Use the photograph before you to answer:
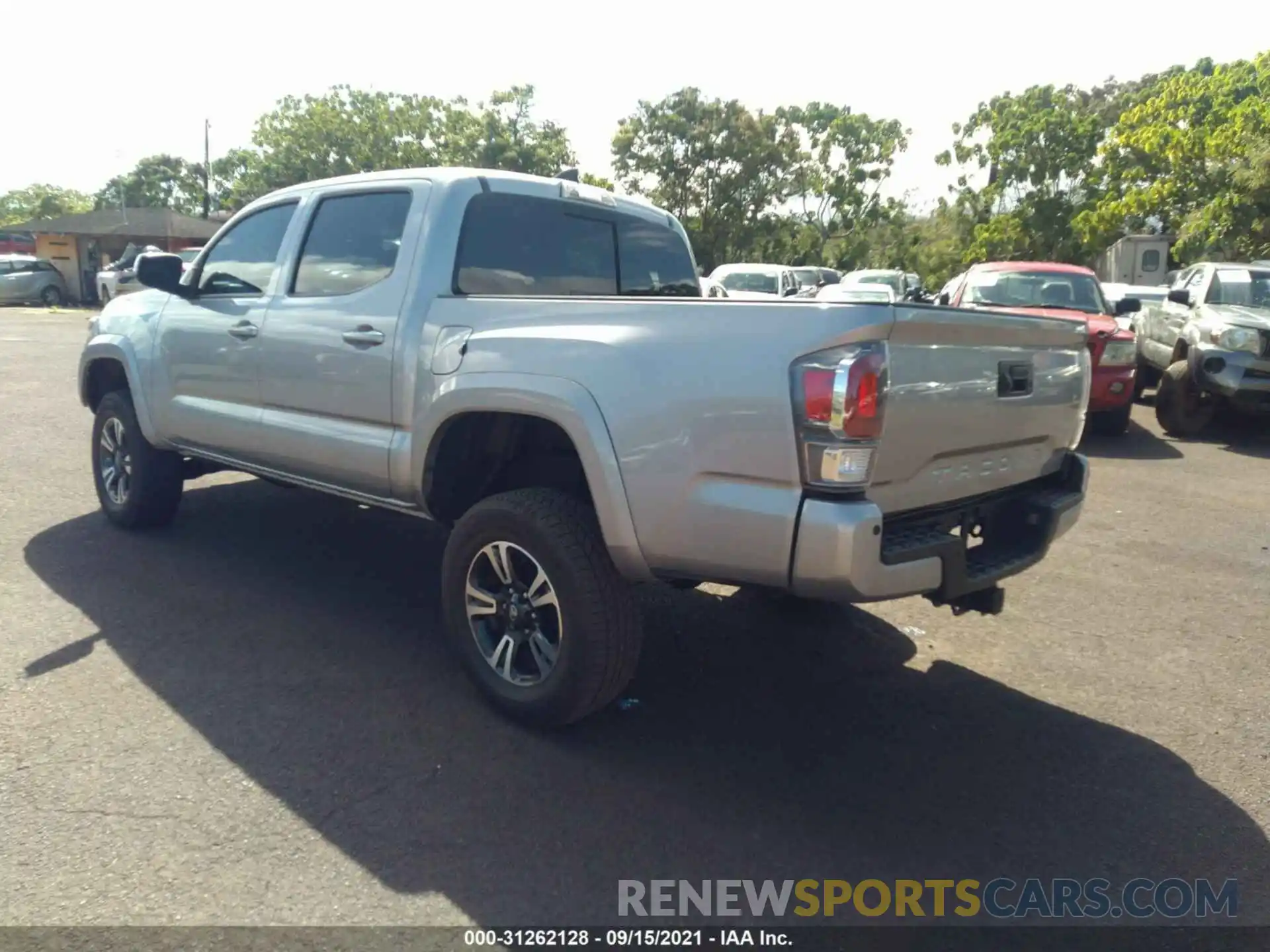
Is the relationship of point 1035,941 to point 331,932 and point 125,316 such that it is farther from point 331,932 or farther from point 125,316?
point 125,316

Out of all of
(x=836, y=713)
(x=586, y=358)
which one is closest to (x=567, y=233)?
(x=586, y=358)

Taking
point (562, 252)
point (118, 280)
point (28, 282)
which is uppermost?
point (562, 252)

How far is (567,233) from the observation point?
4797mm

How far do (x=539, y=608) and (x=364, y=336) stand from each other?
1401mm

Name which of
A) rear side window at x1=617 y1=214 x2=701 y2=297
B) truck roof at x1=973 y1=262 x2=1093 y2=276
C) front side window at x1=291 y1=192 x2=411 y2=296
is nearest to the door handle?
front side window at x1=291 y1=192 x2=411 y2=296

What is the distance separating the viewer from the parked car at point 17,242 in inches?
1939

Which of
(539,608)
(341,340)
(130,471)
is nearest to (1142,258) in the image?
(130,471)

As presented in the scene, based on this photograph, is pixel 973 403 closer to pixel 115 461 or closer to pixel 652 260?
pixel 652 260

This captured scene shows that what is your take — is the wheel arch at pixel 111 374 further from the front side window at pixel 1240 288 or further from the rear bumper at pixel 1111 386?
the front side window at pixel 1240 288

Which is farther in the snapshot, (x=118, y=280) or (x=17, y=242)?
(x=17, y=242)

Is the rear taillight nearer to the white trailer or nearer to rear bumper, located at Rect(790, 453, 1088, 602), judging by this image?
rear bumper, located at Rect(790, 453, 1088, 602)

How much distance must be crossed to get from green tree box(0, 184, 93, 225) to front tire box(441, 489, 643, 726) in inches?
3915

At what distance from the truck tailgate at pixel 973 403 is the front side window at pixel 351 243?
227cm

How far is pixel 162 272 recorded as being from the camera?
543 centimetres
